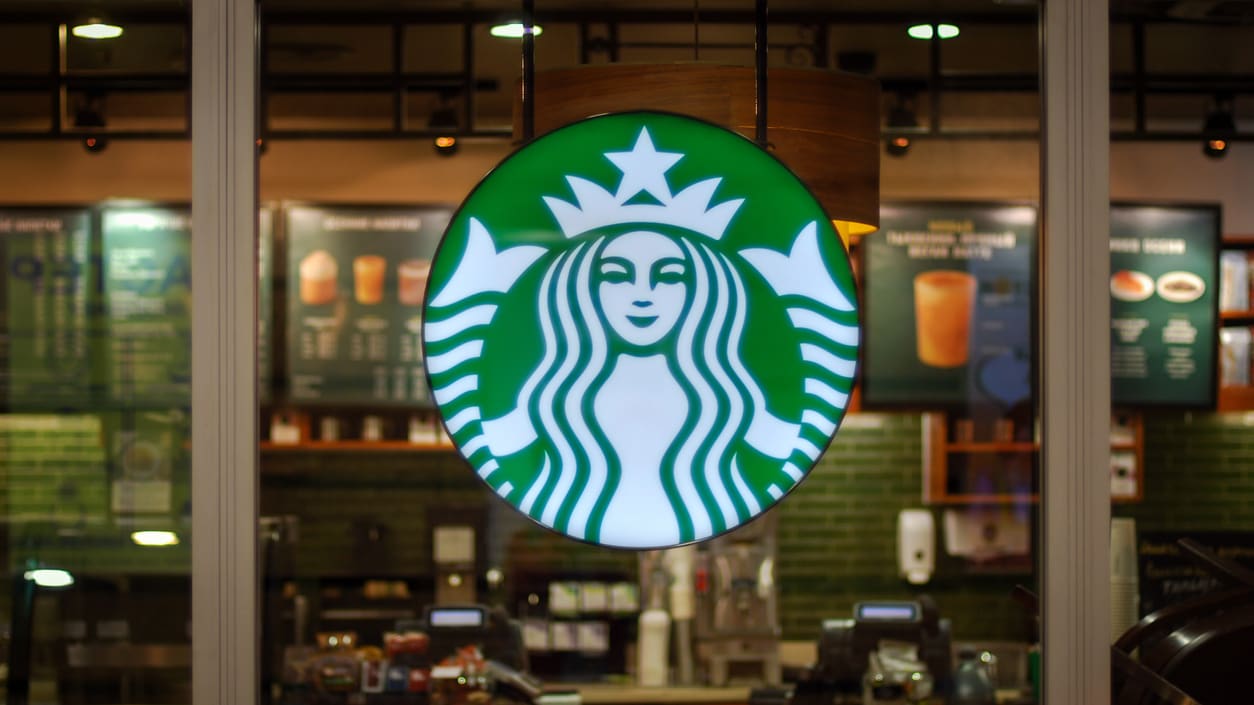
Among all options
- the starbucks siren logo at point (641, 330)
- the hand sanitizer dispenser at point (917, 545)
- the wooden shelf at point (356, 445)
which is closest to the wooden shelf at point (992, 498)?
the hand sanitizer dispenser at point (917, 545)

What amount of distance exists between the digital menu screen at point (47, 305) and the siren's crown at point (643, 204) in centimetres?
455

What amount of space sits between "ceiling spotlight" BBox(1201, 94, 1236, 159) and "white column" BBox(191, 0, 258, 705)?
4.82 metres

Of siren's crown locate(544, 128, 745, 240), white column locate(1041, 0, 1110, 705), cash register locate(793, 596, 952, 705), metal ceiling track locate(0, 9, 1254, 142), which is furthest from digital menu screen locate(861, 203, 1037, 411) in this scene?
siren's crown locate(544, 128, 745, 240)

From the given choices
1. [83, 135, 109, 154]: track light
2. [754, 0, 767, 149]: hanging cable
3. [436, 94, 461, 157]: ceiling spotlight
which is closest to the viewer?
[754, 0, 767, 149]: hanging cable

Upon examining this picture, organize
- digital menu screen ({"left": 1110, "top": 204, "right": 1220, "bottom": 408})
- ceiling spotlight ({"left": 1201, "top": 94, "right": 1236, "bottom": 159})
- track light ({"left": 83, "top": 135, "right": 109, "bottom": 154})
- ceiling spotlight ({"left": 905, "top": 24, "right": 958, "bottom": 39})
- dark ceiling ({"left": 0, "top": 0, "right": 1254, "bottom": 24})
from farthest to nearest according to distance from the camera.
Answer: digital menu screen ({"left": 1110, "top": 204, "right": 1220, "bottom": 408}), ceiling spotlight ({"left": 1201, "top": 94, "right": 1236, "bottom": 159}), track light ({"left": 83, "top": 135, "right": 109, "bottom": 154}), ceiling spotlight ({"left": 905, "top": 24, "right": 958, "bottom": 39}), dark ceiling ({"left": 0, "top": 0, "right": 1254, "bottom": 24})

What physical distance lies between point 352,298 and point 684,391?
4.20m

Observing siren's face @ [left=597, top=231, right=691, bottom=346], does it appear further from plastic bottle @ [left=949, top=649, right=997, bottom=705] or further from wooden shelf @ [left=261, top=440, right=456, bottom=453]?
wooden shelf @ [left=261, top=440, right=456, bottom=453]

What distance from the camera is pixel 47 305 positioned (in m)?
6.02

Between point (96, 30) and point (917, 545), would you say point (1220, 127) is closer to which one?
point (917, 545)

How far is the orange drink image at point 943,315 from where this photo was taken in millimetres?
5910

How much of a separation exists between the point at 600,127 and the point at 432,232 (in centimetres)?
409

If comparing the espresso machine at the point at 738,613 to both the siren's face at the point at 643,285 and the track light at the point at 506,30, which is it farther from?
the siren's face at the point at 643,285

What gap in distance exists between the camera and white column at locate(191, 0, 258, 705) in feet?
7.34

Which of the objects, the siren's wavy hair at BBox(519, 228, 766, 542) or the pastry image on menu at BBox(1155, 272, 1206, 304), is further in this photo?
the pastry image on menu at BBox(1155, 272, 1206, 304)
